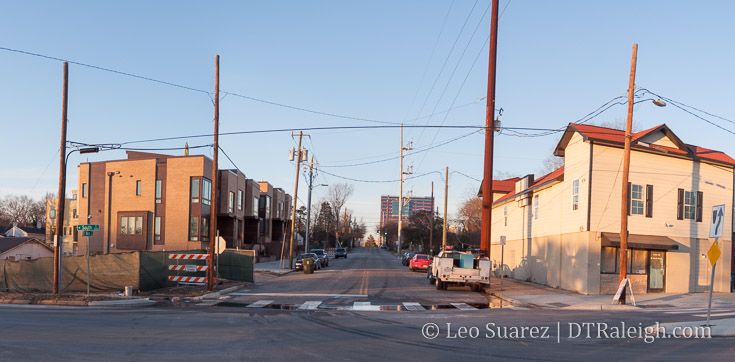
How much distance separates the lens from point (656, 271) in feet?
86.6

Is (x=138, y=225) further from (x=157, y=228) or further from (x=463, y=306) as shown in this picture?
(x=463, y=306)

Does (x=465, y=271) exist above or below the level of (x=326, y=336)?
below

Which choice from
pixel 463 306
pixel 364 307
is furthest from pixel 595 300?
pixel 364 307

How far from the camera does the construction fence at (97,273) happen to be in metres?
23.7

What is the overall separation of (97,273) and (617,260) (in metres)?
22.3

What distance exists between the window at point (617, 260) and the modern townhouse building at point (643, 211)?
4 cm

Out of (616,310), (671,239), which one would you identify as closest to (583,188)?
(671,239)

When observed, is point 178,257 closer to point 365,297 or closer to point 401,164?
point 365,297

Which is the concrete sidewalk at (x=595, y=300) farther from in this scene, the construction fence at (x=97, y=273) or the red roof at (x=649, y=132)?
the construction fence at (x=97, y=273)

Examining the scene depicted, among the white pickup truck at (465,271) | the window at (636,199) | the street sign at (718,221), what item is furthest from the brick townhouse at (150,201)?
the street sign at (718,221)

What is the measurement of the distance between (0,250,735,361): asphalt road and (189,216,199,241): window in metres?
30.0

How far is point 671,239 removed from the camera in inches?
1037

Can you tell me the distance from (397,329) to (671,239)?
18.3m

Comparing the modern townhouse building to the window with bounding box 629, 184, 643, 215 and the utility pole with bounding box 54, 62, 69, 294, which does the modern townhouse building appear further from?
the utility pole with bounding box 54, 62, 69, 294
